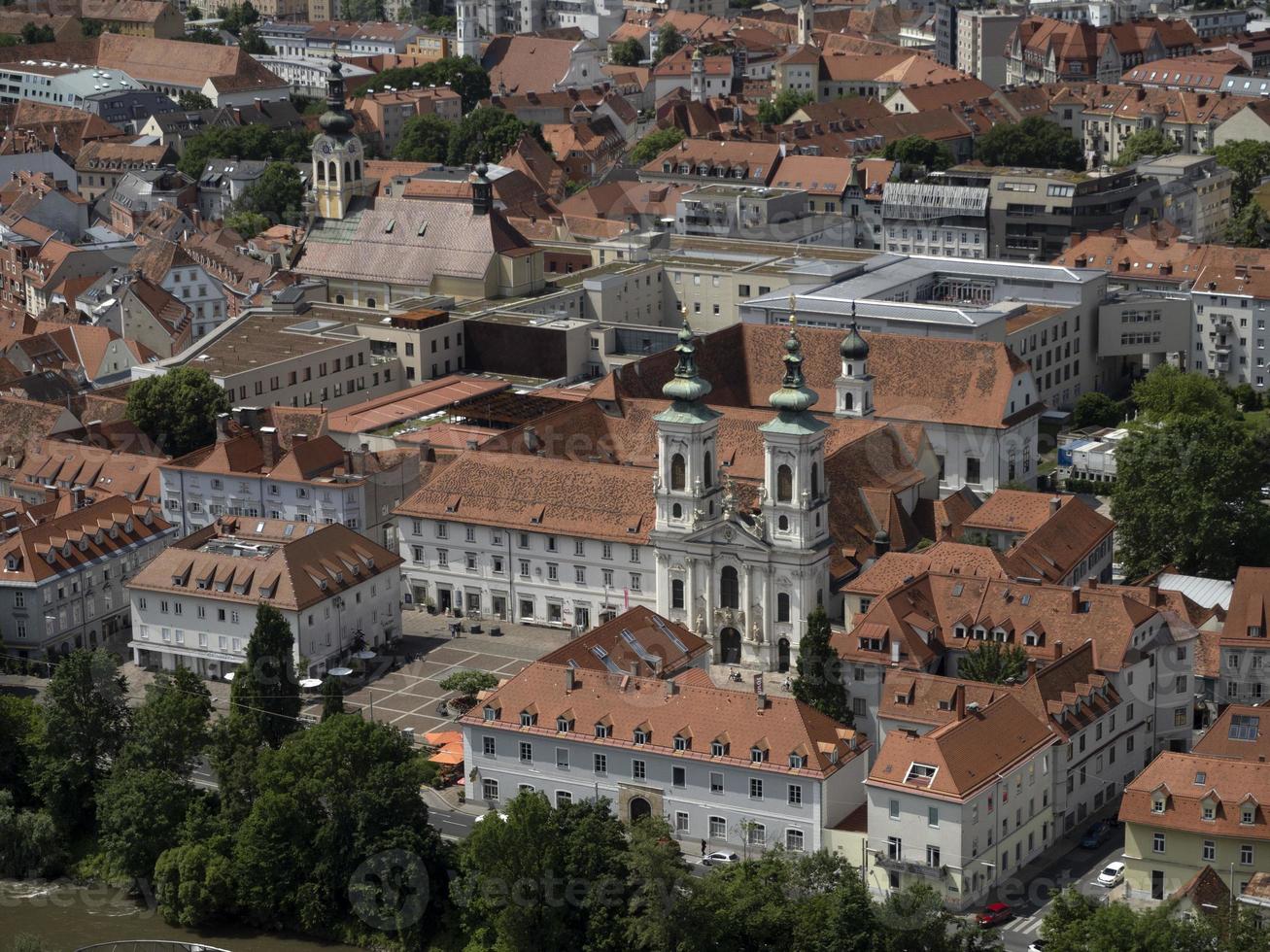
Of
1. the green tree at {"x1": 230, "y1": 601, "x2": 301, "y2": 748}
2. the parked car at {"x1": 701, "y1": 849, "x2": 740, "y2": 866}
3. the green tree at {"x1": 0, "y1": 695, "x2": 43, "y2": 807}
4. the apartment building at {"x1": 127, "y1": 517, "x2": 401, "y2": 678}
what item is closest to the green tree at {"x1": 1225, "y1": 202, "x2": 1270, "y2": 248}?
the apartment building at {"x1": 127, "y1": 517, "x2": 401, "y2": 678}

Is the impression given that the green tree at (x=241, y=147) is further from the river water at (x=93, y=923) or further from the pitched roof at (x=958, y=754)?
the pitched roof at (x=958, y=754)

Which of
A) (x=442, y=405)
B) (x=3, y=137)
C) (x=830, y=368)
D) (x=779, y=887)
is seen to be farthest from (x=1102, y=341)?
(x=3, y=137)

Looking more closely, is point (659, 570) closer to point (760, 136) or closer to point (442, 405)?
point (442, 405)

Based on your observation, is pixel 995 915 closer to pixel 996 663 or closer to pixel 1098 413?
pixel 996 663

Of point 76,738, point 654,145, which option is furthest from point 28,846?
point 654,145

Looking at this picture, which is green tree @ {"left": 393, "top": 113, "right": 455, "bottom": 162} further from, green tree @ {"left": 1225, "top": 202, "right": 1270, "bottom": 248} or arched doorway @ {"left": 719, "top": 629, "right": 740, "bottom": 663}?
arched doorway @ {"left": 719, "top": 629, "right": 740, "bottom": 663}

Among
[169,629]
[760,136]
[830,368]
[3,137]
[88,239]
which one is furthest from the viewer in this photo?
[3,137]
